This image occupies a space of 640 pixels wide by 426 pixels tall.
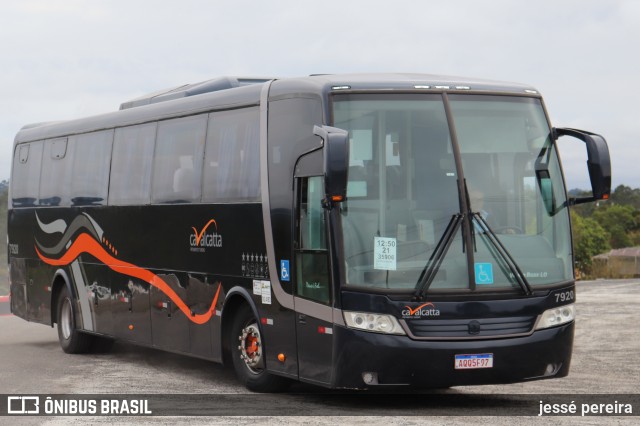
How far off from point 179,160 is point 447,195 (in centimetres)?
483

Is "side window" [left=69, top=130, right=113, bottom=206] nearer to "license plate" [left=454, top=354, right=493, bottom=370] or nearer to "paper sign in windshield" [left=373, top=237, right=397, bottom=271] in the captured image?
"paper sign in windshield" [left=373, top=237, right=397, bottom=271]

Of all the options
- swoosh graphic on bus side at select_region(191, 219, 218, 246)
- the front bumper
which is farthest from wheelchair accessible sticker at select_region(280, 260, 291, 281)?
Result: swoosh graphic on bus side at select_region(191, 219, 218, 246)

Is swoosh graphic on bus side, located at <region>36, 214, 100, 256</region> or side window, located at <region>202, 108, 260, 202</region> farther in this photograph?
swoosh graphic on bus side, located at <region>36, 214, 100, 256</region>

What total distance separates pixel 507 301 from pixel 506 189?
1.13m

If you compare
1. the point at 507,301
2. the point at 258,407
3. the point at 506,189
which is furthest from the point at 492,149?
the point at 258,407

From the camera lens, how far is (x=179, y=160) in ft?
51.6

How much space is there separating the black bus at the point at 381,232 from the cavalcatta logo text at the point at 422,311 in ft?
0.05

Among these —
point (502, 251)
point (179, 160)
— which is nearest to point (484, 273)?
point (502, 251)

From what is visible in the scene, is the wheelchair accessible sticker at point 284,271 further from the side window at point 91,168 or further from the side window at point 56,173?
the side window at point 56,173

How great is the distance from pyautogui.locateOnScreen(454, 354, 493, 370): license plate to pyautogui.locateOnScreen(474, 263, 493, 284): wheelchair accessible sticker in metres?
0.69

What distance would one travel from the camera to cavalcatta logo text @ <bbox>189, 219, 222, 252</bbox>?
1463 centimetres

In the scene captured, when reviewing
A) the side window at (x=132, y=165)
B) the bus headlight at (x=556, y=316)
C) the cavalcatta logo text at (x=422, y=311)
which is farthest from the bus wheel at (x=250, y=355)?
the side window at (x=132, y=165)

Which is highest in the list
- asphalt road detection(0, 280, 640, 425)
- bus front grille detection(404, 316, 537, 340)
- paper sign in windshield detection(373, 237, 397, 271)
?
paper sign in windshield detection(373, 237, 397, 271)

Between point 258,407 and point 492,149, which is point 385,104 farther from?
point 258,407
